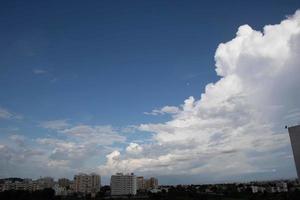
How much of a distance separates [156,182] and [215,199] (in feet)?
283

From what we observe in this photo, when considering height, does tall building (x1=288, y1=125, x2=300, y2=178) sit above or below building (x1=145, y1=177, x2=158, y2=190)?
below

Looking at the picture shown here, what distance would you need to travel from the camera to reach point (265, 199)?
56438mm

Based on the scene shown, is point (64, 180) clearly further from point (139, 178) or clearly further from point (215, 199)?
point (215, 199)

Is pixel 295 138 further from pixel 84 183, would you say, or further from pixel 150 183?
pixel 150 183

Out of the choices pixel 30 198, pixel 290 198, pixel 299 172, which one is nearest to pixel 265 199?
pixel 290 198

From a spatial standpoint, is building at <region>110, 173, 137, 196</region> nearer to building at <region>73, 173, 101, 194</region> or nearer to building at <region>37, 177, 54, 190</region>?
building at <region>73, 173, 101, 194</region>

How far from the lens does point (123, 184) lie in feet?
353

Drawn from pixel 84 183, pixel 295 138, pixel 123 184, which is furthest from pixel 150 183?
pixel 295 138

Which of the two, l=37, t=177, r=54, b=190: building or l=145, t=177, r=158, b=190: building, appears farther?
l=145, t=177, r=158, b=190: building

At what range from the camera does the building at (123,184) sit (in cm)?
10725

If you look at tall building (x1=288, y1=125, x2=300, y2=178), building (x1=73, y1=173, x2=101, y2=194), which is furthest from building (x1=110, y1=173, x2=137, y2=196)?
tall building (x1=288, y1=125, x2=300, y2=178)

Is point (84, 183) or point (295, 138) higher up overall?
point (84, 183)

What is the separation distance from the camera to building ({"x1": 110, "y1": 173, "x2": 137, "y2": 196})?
107m

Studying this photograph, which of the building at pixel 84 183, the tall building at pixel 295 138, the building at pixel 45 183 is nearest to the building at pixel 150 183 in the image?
the building at pixel 84 183
